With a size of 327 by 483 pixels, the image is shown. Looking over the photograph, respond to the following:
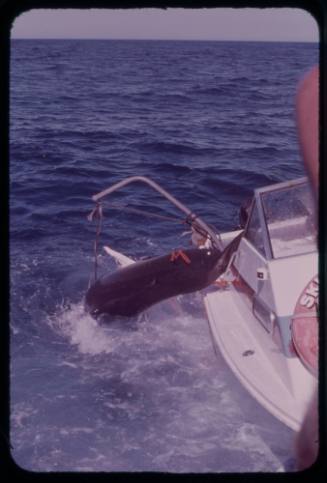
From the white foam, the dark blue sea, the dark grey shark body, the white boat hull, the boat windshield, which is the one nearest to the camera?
the white boat hull

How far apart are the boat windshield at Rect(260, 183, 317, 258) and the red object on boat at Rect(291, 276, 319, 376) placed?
2.27ft

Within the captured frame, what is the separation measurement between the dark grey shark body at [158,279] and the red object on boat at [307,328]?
1.25 m

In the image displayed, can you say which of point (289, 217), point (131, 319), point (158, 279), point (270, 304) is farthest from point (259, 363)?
point (131, 319)

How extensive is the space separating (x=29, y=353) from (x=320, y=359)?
4.31 metres

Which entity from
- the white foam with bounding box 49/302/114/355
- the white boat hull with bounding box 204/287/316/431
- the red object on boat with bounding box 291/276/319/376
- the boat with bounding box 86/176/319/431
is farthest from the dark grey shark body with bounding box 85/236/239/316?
the red object on boat with bounding box 291/276/319/376

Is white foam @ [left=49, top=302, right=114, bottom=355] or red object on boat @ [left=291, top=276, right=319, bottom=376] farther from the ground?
red object on boat @ [left=291, top=276, right=319, bottom=376]

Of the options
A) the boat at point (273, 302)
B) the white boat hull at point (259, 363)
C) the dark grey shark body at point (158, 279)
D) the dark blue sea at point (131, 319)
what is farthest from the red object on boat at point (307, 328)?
the dark grey shark body at point (158, 279)

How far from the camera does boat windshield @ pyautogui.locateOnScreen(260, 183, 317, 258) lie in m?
4.32

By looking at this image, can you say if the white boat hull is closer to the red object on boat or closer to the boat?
the boat

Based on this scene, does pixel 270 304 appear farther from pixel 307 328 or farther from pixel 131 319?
pixel 131 319

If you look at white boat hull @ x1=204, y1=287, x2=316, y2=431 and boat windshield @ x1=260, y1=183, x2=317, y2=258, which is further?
boat windshield @ x1=260, y1=183, x2=317, y2=258

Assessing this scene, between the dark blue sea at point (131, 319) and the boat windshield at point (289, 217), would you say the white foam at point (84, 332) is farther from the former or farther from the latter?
the boat windshield at point (289, 217)
